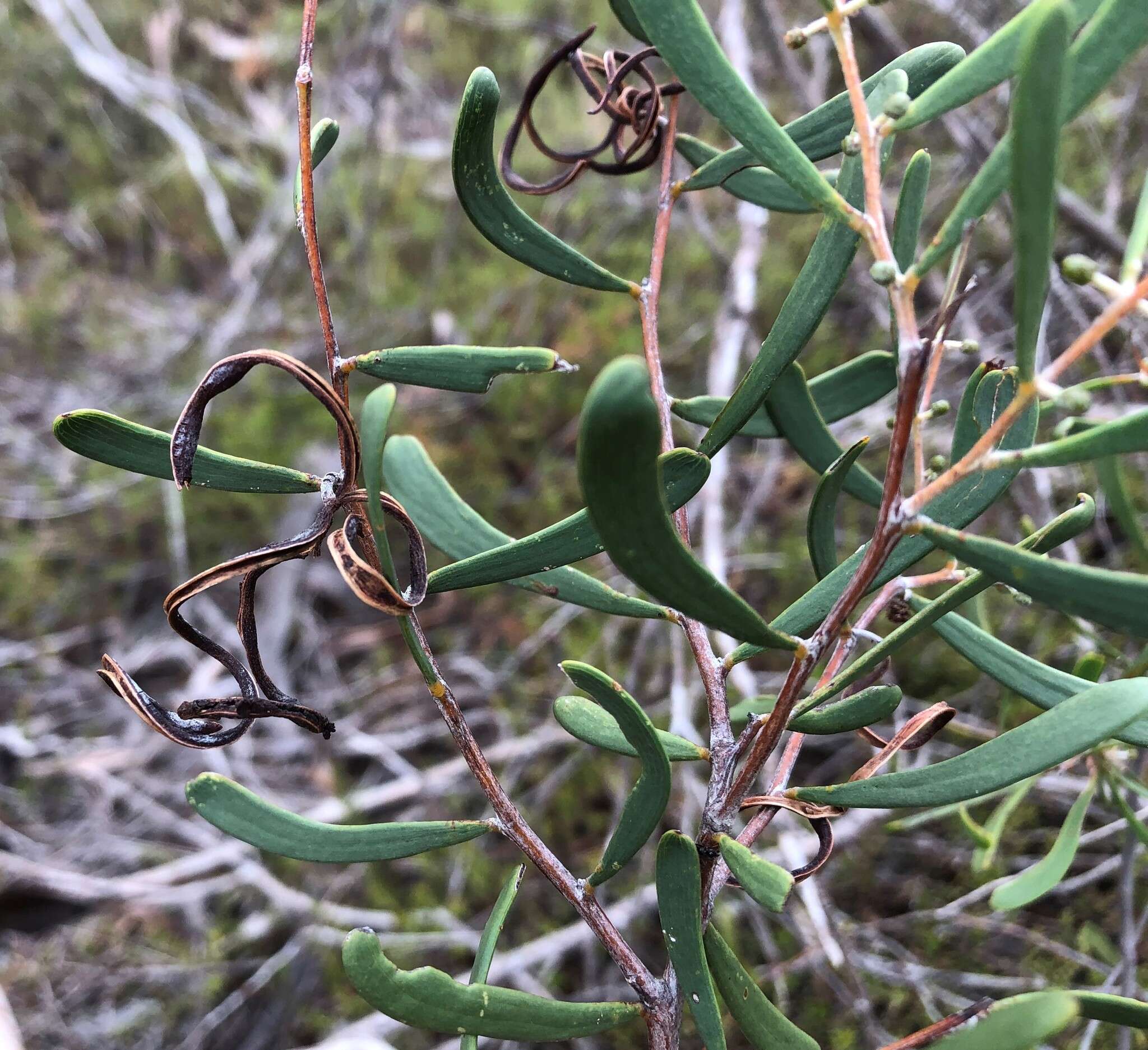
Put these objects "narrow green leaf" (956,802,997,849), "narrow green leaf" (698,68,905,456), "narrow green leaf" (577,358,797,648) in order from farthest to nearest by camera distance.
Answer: "narrow green leaf" (956,802,997,849) < "narrow green leaf" (698,68,905,456) < "narrow green leaf" (577,358,797,648)

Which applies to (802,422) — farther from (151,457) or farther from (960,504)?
(151,457)

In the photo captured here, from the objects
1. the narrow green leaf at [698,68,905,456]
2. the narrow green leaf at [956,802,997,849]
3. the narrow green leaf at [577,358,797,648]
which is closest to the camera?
the narrow green leaf at [577,358,797,648]

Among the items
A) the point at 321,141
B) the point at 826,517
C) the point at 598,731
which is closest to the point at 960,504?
the point at 826,517

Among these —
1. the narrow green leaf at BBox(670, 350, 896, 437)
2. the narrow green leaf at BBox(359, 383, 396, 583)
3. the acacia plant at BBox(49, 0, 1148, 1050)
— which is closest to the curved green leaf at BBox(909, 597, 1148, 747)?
the acacia plant at BBox(49, 0, 1148, 1050)

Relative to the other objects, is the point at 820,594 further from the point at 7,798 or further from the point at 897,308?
the point at 7,798

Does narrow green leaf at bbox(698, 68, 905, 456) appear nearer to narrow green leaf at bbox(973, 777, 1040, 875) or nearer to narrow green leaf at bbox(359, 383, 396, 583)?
narrow green leaf at bbox(359, 383, 396, 583)

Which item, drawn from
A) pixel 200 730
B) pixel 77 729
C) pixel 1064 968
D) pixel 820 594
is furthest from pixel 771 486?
pixel 77 729

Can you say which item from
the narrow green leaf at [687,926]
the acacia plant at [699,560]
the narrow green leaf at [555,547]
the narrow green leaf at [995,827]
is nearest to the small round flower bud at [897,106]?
the acacia plant at [699,560]
